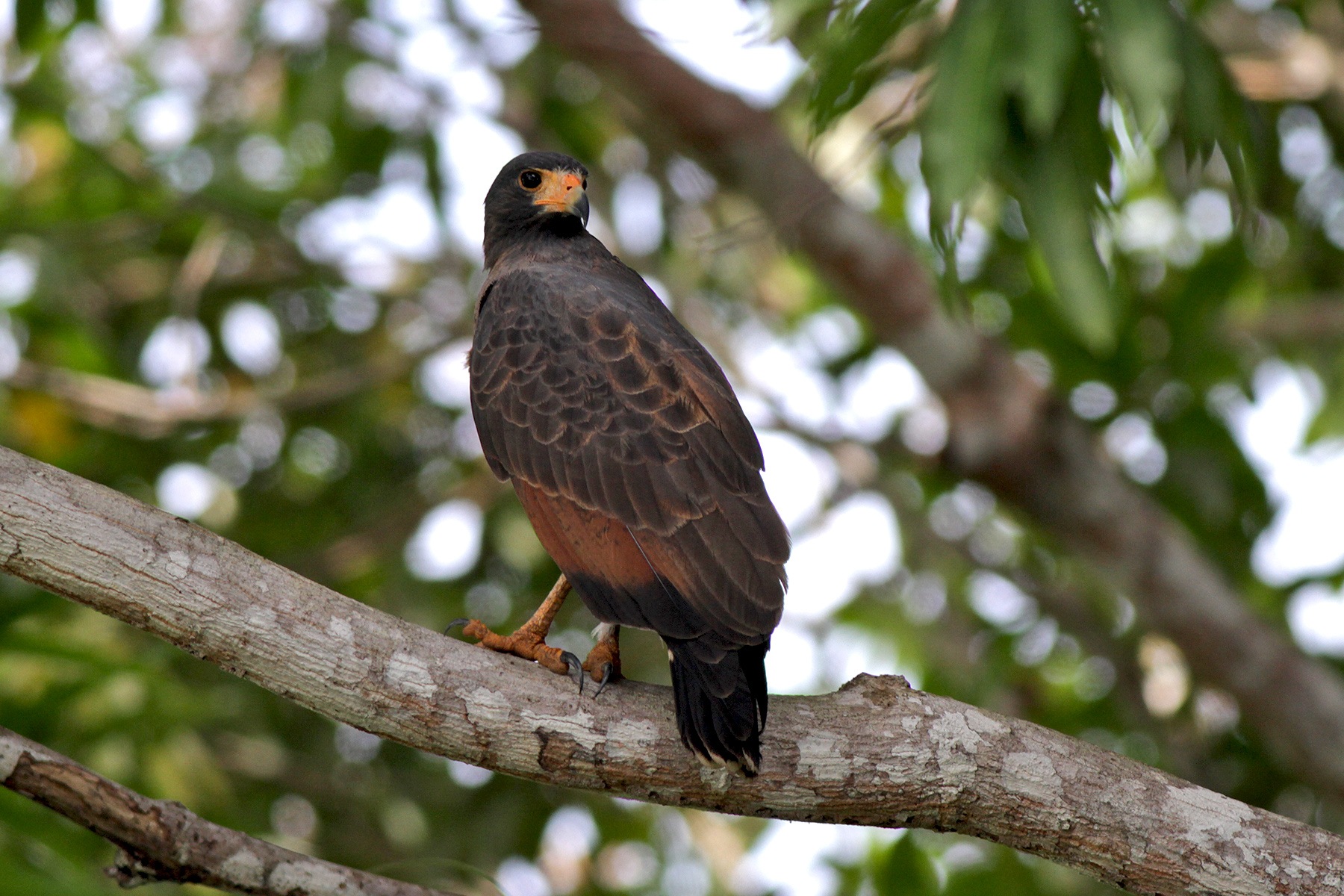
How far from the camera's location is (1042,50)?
3.44 m

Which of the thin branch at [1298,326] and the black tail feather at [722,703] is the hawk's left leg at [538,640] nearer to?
the black tail feather at [722,703]

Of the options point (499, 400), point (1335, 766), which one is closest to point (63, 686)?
point (499, 400)

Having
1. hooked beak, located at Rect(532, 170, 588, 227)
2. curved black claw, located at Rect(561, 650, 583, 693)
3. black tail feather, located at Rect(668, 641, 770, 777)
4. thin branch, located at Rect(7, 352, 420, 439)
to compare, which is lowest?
thin branch, located at Rect(7, 352, 420, 439)

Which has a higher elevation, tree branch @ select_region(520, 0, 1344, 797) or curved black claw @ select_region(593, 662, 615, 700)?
curved black claw @ select_region(593, 662, 615, 700)

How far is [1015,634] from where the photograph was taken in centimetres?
723

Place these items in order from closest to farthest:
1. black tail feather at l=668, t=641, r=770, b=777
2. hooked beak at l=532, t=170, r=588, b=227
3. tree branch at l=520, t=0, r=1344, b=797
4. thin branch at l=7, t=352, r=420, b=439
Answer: black tail feather at l=668, t=641, r=770, b=777 < hooked beak at l=532, t=170, r=588, b=227 < tree branch at l=520, t=0, r=1344, b=797 < thin branch at l=7, t=352, r=420, b=439

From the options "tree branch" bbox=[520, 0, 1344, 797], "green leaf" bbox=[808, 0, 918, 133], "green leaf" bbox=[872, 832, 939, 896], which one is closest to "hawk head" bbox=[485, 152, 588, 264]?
"green leaf" bbox=[808, 0, 918, 133]

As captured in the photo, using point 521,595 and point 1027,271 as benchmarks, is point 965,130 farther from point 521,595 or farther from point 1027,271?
point 521,595

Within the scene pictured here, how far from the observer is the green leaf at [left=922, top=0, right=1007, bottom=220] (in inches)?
141

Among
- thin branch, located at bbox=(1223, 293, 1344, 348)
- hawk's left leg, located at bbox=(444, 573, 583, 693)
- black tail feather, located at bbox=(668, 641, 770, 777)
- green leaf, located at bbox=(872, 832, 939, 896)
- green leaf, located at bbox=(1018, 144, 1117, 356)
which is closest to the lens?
black tail feather, located at bbox=(668, 641, 770, 777)

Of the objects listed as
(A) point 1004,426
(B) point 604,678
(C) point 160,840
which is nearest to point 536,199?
(B) point 604,678

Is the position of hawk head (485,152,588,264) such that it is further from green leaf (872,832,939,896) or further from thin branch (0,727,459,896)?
green leaf (872,832,939,896)

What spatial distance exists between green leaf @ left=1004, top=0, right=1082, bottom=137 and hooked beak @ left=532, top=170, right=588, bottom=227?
1756 mm

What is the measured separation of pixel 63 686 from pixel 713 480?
3362 millimetres
